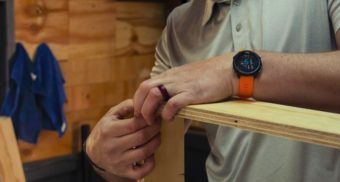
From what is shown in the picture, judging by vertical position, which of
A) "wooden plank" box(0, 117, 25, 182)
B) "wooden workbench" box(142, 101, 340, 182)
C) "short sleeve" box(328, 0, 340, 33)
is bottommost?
"wooden plank" box(0, 117, 25, 182)

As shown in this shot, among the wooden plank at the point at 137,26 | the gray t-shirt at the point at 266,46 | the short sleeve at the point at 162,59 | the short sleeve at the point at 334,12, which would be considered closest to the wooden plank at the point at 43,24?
the wooden plank at the point at 137,26

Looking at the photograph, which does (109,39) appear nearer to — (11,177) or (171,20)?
(11,177)

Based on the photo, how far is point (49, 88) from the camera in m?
2.00

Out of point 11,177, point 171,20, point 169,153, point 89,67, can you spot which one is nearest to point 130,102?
point 169,153

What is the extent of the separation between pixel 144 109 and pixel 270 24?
0.35m

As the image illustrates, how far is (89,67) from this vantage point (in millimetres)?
2217

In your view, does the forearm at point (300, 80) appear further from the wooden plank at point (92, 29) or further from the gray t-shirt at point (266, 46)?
the wooden plank at point (92, 29)

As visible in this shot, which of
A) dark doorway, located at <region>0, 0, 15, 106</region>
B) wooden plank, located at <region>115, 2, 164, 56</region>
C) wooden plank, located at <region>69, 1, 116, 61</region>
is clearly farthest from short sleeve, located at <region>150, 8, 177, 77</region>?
wooden plank, located at <region>115, 2, 164, 56</region>

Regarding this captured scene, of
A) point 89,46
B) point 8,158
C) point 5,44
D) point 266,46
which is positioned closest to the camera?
point 266,46

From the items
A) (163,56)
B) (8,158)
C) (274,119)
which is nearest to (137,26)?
(8,158)

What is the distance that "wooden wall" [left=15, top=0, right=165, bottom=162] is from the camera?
2.00m

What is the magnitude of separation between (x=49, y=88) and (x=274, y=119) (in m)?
1.56

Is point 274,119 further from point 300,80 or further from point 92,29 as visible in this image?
point 92,29

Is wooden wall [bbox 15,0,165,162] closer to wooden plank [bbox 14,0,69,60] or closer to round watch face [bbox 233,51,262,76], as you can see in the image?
wooden plank [bbox 14,0,69,60]
